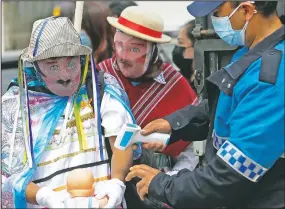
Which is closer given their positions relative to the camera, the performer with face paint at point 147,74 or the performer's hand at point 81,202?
the performer's hand at point 81,202

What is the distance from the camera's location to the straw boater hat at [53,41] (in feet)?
7.71

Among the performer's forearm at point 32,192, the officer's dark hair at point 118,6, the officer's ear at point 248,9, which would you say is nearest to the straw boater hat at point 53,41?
the performer's forearm at point 32,192

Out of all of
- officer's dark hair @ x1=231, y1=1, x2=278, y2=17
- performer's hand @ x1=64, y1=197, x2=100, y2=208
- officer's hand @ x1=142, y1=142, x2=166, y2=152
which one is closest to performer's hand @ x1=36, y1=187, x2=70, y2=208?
performer's hand @ x1=64, y1=197, x2=100, y2=208

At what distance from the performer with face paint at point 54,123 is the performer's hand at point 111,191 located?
0.13 feet

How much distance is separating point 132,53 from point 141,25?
16 centimetres

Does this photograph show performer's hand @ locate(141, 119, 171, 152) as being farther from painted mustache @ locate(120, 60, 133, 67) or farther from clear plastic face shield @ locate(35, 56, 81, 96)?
painted mustache @ locate(120, 60, 133, 67)

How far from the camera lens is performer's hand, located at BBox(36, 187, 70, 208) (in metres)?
2.16

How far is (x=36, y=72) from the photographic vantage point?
8.05 feet

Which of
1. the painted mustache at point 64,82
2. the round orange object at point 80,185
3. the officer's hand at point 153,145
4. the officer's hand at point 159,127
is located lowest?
the round orange object at point 80,185

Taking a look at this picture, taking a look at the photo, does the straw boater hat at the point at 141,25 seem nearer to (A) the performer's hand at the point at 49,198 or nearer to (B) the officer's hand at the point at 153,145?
(B) the officer's hand at the point at 153,145

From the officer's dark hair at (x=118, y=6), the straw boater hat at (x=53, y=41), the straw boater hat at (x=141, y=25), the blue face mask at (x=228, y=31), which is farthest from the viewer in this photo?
the officer's dark hair at (x=118, y=6)

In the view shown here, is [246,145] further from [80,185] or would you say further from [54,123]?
[54,123]

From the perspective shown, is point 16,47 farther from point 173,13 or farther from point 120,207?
point 120,207

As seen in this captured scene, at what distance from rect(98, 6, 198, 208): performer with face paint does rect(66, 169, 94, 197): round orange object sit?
3.17 ft
